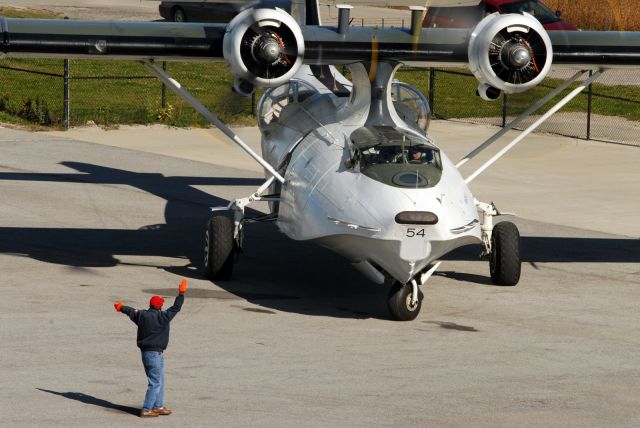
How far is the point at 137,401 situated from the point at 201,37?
7446 mm

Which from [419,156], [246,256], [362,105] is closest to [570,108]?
[246,256]

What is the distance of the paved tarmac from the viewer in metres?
13.3

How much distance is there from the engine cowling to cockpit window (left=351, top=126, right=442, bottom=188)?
1451 millimetres

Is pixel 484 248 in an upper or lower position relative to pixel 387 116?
lower

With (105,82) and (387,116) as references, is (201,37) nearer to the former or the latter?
(387,116)

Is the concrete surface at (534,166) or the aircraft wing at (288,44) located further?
the concrete surface at (534,166)

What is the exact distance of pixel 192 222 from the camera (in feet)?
77.7

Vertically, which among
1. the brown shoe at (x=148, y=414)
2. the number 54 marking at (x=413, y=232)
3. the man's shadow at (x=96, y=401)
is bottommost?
the man's shadow at (x=96, y=401)

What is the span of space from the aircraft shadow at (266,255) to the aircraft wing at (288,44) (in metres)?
3.06

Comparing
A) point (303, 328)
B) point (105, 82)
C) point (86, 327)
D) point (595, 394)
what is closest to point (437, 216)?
point (303, 328)

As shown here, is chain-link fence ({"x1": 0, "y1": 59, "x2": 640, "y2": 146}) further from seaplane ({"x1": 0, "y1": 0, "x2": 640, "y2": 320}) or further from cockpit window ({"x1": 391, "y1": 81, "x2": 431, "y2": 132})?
seaplane ({"x1": 0, "y1": 0, "x2": 640, "y2": 320})

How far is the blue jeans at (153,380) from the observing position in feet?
41.8

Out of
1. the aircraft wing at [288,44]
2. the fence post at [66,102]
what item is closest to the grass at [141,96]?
the fence post at [66,102]

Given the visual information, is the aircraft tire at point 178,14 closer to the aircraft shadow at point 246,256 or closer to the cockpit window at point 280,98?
the aircraft shadow at point 246,256
